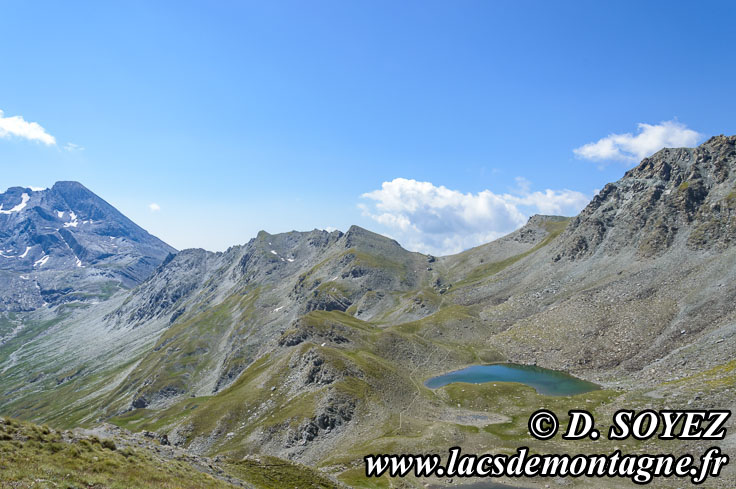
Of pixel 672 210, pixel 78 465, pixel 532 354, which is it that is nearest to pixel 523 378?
pixel 532 354

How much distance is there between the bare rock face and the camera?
14338 centimetres

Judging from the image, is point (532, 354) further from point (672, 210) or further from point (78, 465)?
point (78, 465)

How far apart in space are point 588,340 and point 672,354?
85.2 ft

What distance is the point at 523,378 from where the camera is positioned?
118312 millimetres

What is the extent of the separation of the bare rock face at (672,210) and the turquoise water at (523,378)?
70.6 meters

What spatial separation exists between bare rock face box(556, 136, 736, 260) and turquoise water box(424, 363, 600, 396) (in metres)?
70.6

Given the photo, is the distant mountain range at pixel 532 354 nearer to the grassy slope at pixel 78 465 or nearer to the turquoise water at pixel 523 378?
the turquoise water at pixel 523 378

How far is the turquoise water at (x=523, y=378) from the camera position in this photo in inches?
4166

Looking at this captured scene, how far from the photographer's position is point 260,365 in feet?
458

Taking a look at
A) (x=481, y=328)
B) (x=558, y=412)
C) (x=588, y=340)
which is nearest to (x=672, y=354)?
(x=588, y=340)

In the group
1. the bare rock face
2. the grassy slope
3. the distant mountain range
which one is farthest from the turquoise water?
the grassy slope

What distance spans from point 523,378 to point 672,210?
103m

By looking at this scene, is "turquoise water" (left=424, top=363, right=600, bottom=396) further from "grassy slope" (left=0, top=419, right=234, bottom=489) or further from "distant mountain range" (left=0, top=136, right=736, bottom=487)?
"grassy slope" (left=0, top=419, right=234, bottom=489)

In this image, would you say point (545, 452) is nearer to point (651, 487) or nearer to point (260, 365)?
point (651, 487)
